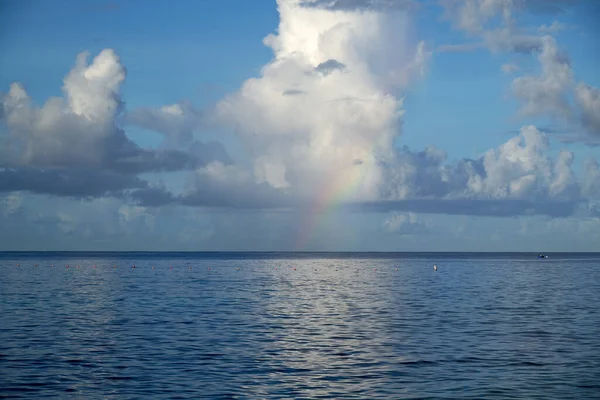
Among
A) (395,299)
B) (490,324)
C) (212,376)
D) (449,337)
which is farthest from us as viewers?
(395,299)

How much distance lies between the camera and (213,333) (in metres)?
52.6

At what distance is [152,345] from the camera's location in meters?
46.4

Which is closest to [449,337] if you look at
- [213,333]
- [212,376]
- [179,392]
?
[213,333]

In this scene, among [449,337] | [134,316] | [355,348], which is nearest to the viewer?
[355,348]

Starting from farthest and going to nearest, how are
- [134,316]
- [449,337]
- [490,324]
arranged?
[134,316], [490,324], [449,337]

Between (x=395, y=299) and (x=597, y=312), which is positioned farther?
(x=395, y=299)

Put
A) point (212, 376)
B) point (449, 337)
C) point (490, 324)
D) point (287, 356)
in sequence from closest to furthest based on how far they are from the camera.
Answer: point (212, 376), point (287, 356), point (449, 337), point (490, 324)

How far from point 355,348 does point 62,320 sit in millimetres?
29193

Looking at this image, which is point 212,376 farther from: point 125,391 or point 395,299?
point 395,299

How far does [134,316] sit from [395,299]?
1340 inches

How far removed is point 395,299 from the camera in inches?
3344

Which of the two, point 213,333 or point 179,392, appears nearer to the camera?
point 179,392

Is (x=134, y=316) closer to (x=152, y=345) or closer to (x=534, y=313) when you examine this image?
(x=152, y=345)

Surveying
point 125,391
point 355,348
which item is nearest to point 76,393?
point 125,391
